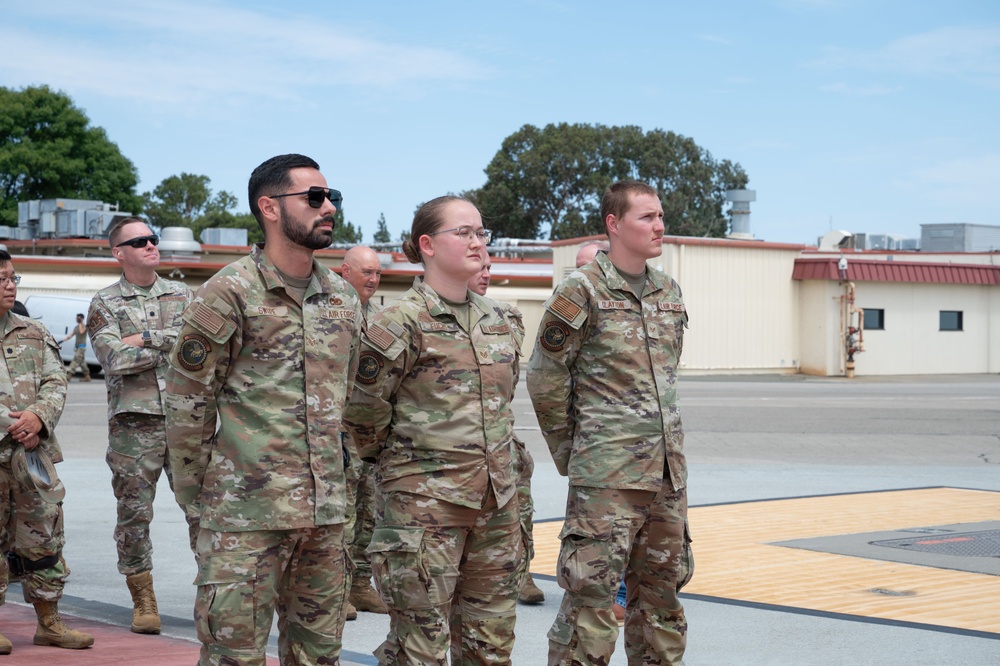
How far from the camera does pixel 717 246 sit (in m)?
35.8

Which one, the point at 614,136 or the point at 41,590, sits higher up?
the point at 614,136

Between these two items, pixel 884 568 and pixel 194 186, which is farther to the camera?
pixel 194 186

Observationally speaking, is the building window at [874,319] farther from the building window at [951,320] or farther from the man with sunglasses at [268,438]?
the man with sunglasses at [268,438]

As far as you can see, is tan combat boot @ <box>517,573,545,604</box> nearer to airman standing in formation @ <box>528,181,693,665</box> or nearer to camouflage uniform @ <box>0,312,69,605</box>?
airman standing in formation @ <box>528,181,693,665</box>

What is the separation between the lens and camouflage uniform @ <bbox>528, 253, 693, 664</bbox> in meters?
5.15

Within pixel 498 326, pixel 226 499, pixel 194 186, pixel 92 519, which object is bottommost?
pixel 92 519

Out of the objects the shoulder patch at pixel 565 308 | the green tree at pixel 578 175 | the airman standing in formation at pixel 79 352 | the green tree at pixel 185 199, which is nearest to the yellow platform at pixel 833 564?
the shoulder patch at pixel 565 308

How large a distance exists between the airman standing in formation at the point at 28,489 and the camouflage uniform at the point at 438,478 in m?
2.45

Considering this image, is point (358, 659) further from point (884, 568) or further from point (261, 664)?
point (884, 568)

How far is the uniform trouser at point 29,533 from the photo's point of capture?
6.43 meters

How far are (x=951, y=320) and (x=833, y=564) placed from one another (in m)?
33.8

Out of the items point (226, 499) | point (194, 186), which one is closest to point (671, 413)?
point (226, 499)

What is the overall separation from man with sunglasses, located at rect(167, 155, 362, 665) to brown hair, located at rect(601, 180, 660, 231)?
1.56 meters

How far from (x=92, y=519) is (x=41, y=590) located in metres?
4.27
